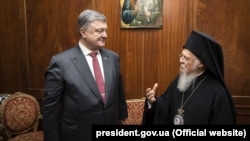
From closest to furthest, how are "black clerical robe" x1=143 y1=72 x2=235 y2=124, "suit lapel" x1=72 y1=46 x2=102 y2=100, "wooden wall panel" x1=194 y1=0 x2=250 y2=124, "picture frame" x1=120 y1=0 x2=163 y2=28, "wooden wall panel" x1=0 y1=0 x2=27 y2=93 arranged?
"black clerical robe" x1=143 y1=72 x2=235 y2=124 < "suit lapel" x1=72 y1=46 x2=102 y2=100 < "wooden wall panel" x1=194 y1=0 x2=250 y2=124 < "picture frame" x1=120 y1=0 x2=163 y2=28 < "wooden wall panel" x1=0 y1=0 x2=27 y2=93

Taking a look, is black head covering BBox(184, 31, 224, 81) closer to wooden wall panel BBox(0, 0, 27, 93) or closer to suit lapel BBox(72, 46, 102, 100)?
suit lapel BBox(72, 46, 102, 100)

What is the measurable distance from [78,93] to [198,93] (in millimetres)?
1006

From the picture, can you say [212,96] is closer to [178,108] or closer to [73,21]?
[178,108]

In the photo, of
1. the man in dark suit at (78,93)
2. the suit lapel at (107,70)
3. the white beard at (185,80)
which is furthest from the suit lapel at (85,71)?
the white beard at (185,80)

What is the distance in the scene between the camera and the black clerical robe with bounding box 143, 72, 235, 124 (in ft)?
8.38

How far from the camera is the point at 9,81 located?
4.44m

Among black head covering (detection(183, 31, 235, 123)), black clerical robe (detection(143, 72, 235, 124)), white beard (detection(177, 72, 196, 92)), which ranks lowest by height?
black clerical robe (detection(143, 72, 235, 124))

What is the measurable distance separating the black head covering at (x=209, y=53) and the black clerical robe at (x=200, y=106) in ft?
0.36

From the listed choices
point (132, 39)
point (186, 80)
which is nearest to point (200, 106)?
point (186, 80)

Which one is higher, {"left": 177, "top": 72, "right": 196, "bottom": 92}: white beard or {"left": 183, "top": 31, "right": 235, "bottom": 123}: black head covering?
{"left": 183, "top": 31, "right": 235, "bottom": 123}: black head covering

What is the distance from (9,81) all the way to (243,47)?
3.08m

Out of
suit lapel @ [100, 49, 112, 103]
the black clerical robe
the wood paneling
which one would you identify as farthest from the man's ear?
the wood paneling

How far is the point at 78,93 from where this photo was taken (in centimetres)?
266

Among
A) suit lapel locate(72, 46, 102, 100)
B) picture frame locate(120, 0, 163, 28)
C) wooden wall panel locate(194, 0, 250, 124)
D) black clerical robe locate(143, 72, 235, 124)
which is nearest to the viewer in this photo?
black clerical robe locate(143, 72, 235, 124)
